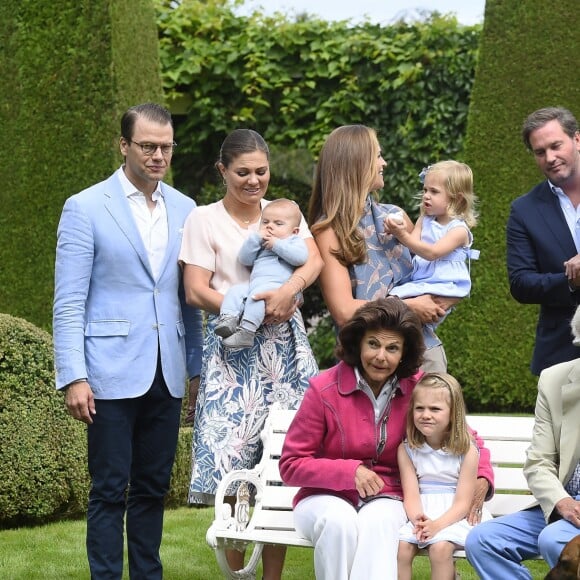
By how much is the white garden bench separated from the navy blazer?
31 centimetres

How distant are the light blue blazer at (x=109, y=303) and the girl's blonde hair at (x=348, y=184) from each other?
643mm

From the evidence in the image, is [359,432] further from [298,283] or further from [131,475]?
[131,475]

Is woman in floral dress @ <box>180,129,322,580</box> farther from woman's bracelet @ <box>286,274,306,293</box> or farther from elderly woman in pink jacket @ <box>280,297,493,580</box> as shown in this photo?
elderly woman in pink jacket @ <box>280,297,493,580</box>

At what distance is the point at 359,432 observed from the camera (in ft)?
12.9

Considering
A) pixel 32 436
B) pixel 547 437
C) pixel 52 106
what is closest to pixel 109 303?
pixel 547 437

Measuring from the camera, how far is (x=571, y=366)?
3.87m

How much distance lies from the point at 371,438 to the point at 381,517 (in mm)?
290

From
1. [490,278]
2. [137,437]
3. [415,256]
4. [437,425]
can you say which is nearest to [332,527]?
[437,425]

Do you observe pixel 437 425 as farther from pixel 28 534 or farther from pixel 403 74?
pixel 403 74

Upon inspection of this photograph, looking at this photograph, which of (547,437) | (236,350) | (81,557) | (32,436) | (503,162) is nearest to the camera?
(547,437)

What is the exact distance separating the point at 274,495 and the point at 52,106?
189 inches

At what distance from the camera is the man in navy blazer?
438 cm

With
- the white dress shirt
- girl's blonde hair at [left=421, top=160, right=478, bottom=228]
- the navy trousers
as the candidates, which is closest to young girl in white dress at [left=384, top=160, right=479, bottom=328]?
girl's blonde hair at [left=421, top=160, right=478, bottom=228]

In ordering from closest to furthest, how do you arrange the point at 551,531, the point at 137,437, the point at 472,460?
the point at 551,531 < the point at 472,460 < the point at 137,437
